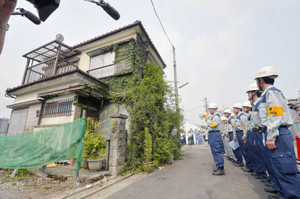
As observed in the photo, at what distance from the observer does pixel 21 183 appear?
459 centimetres

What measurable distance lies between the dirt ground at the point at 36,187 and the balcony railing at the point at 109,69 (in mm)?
6051

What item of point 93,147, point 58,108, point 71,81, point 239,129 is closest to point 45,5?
point 93,147

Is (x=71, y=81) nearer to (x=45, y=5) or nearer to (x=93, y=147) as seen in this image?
(x=93, y=147)

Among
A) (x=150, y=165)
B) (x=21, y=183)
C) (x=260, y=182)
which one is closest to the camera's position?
(x=260, y=182)

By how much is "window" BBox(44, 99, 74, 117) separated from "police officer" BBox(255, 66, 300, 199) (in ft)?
27.0

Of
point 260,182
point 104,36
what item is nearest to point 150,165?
point 260,182

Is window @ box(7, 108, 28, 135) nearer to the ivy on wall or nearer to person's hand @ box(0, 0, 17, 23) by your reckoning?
the ivy on wall

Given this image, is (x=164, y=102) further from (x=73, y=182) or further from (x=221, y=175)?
(x=73, y=182)

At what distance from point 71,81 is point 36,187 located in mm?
5434

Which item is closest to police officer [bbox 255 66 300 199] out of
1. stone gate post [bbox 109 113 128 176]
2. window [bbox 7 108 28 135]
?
stone gate post [bbox 109 113 128 176]

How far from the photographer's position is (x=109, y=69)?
916 centimetres

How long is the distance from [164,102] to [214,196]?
4.54m

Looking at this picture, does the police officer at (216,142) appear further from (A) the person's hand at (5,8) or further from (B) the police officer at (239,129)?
(A) the person's hand at (5,8)

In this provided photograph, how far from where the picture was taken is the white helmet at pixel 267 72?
2.68 metres
